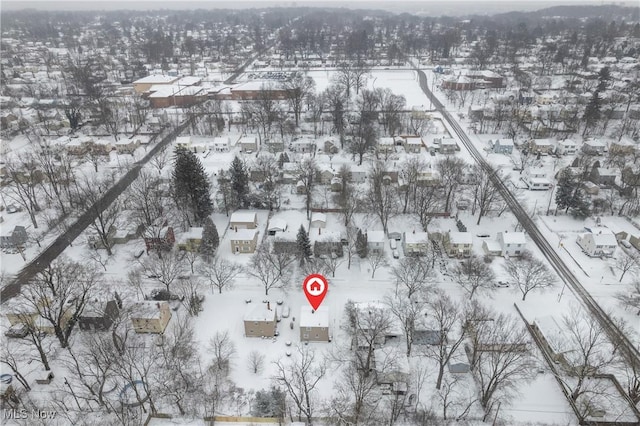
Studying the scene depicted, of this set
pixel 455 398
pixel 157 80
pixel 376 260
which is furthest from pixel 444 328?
pixel 157 80

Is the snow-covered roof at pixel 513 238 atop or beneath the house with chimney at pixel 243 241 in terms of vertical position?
atop

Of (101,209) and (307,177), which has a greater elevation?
(307,177)

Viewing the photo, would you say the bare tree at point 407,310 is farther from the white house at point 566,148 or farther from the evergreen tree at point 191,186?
the white house at point 566,148

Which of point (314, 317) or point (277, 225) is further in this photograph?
point (277, 225)

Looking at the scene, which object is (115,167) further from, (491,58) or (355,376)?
(491,58)

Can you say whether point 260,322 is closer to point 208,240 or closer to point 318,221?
point 208,240

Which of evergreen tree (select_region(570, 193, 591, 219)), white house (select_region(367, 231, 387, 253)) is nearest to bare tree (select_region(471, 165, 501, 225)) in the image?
evergreen tree (select_region(570, 193, 591, 219))

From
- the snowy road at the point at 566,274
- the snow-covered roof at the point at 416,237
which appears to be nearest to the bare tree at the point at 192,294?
→ the snow-covered roof at the point at 416,237
